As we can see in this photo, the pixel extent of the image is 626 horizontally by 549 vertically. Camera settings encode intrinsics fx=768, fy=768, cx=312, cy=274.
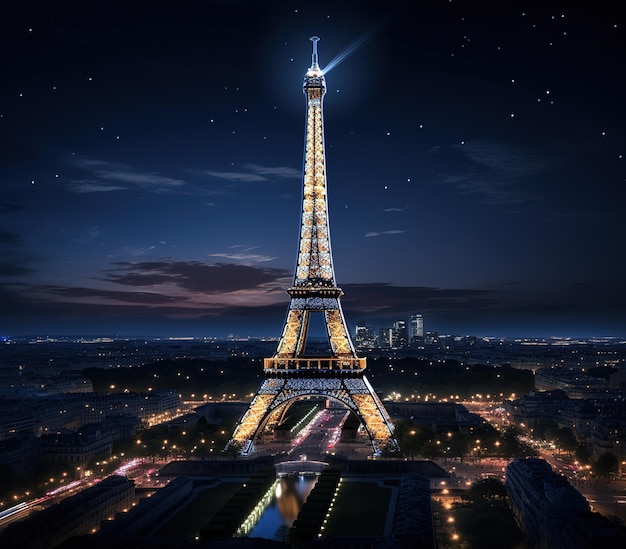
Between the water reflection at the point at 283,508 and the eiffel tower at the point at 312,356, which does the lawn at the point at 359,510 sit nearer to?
the water reflection at the point at 283,508

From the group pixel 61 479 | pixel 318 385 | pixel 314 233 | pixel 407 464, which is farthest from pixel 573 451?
pixel 61 479

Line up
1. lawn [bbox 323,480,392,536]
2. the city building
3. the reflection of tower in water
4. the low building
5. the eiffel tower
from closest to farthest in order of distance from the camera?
the city building
the low building
lawn [bbox 323,480,392,536]
the reflection of tower in water
the eiffel tower

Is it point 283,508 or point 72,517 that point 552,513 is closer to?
point 283,508

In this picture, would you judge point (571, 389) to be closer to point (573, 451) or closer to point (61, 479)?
point (573, 451)

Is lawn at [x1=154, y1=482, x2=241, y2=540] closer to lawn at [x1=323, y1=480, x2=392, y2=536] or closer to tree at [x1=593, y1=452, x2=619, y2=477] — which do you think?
lawn at [x1=323, y1=480, x2=392, y2=536]

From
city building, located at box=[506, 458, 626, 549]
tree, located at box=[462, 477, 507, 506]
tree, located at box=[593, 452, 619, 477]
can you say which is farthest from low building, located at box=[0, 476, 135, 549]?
tree, located at box=[593, 452, 619, 477]

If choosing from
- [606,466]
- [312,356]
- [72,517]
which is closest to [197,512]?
[72,517]
